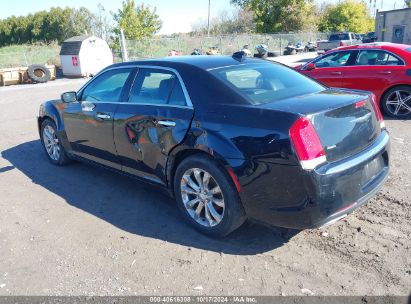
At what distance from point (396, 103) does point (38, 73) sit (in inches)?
774

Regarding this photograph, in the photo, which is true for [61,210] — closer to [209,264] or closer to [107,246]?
[107,246]

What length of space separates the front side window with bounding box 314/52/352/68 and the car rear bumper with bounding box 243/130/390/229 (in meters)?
5.54

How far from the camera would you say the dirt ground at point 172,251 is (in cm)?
297

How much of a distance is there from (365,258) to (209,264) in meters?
1.28

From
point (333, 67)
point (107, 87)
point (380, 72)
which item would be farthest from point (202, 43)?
point (107, 87)

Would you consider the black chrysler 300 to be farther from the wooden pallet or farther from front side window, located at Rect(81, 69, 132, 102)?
the wooden pallet

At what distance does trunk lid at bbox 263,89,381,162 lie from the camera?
3041 mm

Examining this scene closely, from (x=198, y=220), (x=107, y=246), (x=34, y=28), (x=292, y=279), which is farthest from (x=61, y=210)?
(x=34, y=28)

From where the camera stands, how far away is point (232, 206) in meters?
3.34

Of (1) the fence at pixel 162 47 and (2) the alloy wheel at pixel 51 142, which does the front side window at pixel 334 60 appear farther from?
(1) the fence at pixel 162 47

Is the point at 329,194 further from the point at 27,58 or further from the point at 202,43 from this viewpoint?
the point at 202,43

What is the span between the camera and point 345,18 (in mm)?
56000

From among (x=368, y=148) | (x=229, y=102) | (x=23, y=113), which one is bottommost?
(x=23, y=113)

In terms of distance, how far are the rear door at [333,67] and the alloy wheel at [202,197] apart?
217 inches
